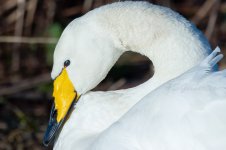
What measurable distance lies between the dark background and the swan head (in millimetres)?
1794

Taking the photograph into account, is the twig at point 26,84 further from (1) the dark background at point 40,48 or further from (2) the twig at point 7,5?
(2) the twig at point 7,5

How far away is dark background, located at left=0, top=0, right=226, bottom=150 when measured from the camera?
616 centimetres

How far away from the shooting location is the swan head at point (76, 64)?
3.86 meters

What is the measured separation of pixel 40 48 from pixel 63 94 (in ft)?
9.72

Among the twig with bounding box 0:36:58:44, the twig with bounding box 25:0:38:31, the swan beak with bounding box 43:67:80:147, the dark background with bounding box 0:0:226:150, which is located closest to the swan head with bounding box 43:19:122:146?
the swan beak with bounding box 43:67:80:147

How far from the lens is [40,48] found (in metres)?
6.93

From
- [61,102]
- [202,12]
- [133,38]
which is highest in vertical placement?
[133,38]

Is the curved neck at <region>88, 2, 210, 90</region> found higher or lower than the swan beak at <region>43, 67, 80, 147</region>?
higher

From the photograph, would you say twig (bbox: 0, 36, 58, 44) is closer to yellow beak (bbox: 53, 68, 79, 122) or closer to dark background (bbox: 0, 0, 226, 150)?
dark background (bbox: 0, 0, 226, 150)

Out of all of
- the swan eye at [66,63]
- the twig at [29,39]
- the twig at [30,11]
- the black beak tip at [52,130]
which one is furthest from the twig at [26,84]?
the swan eye at [66,63]

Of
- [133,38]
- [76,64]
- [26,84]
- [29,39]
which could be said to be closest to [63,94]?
[76,64]

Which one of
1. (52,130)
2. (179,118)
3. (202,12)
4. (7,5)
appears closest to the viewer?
(179,118)

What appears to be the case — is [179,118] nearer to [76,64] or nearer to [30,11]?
[76,64]

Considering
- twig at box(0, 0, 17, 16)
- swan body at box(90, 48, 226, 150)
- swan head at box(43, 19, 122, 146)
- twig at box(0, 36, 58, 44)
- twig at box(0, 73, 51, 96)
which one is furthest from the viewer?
twig at box(0, 0, 17, 16)
